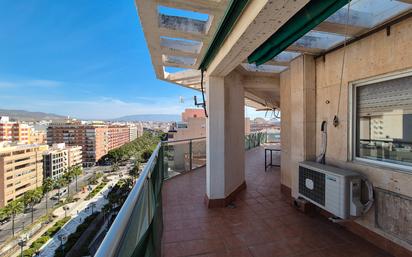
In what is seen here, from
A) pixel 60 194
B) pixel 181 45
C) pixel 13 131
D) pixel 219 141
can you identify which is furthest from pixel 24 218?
pixel 13 131

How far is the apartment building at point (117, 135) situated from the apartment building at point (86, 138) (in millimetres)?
3479

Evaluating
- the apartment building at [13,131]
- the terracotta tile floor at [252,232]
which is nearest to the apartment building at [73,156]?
the apartment building at [13,131]

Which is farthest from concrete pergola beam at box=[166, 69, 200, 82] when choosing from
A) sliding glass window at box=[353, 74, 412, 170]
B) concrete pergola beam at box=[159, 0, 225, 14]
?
sliding glass window at box=[353, 74, 412, 170]

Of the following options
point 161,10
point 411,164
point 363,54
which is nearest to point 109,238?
point 161,10

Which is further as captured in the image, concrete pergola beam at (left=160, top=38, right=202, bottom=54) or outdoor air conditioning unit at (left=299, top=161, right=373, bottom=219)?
concrete pergola beam at (left=160, top=38, right=202, bottom=54)

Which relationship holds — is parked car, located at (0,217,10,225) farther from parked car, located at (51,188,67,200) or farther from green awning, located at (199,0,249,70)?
green awning, located at (199,0,249,70)

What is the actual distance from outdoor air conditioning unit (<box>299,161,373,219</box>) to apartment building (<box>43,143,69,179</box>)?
189 feet

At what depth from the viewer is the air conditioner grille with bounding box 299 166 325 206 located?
2.70 meters

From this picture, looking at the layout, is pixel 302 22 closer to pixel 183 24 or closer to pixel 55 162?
pixel 183 24

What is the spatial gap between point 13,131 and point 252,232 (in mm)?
85461

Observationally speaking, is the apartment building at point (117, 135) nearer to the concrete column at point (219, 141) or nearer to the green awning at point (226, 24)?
the concrete column at point (219, 141)

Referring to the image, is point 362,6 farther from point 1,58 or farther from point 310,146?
point 1,58

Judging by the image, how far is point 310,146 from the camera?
332cm

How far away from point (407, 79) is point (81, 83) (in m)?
119
